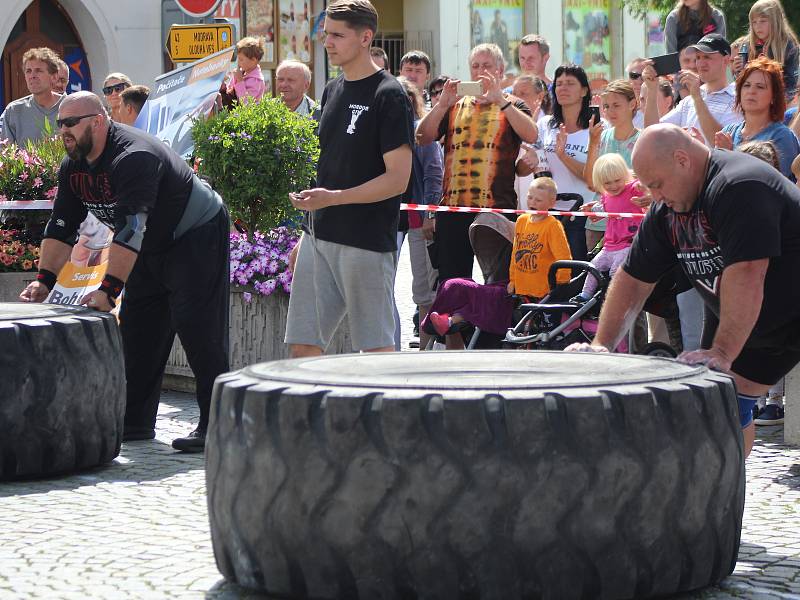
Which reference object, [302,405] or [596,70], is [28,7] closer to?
[596,70]

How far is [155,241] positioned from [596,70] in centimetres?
2995

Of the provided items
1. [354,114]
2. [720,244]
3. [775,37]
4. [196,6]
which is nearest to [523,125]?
[775,37]

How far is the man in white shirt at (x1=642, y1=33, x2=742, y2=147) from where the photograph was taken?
939cm

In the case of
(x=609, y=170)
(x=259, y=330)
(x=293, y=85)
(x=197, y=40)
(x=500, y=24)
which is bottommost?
(x=259, y=330)

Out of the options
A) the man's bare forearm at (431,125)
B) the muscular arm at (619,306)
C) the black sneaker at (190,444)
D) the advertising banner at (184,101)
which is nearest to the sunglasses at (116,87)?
the advertising banner at (184,101)

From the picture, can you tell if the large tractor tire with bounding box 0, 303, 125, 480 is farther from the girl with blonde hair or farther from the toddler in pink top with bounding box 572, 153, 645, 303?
the girl with blonde hair

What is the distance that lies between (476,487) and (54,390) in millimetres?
3066

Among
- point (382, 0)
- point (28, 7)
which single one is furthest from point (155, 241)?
point (382, 0)

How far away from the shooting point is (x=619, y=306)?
5566mm

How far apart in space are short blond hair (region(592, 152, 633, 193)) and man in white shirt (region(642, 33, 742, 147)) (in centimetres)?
56

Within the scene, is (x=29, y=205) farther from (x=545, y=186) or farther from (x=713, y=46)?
(x=713, y=46)

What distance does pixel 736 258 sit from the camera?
502cm

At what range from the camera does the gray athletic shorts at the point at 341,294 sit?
6961mm

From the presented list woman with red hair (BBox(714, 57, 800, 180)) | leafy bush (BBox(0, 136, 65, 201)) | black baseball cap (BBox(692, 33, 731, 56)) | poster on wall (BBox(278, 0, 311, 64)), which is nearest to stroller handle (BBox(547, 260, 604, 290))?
woman with red hair (BBox(714, 57, 800, 180))
